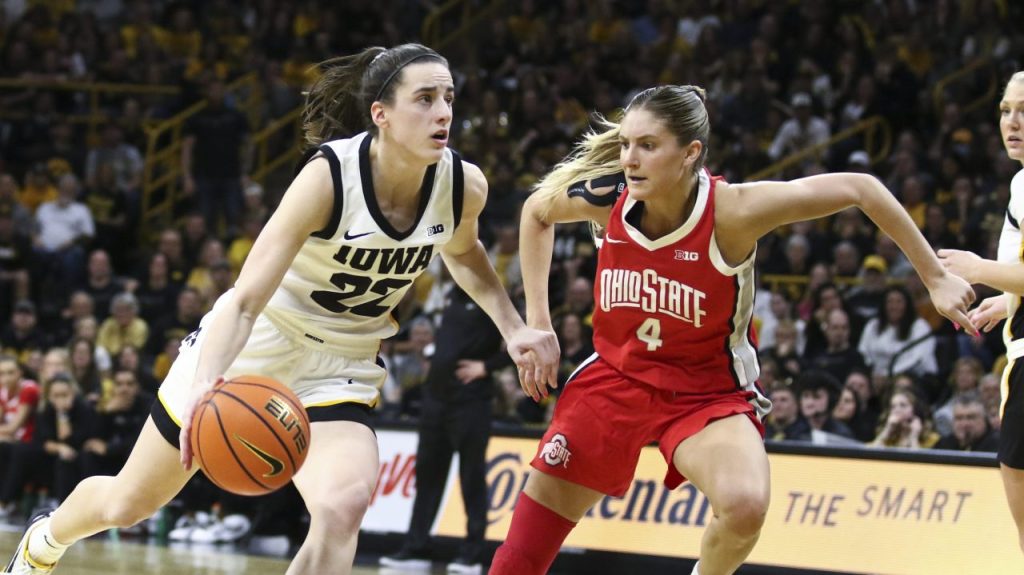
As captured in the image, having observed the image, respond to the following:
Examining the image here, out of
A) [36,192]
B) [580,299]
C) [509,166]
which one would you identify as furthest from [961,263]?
[36,192]

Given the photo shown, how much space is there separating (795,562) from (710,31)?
285 inches

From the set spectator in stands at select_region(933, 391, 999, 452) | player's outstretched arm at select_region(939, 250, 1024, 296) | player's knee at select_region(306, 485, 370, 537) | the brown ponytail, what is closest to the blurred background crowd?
spectator in stands at select_region(933, 391, 999, 452)

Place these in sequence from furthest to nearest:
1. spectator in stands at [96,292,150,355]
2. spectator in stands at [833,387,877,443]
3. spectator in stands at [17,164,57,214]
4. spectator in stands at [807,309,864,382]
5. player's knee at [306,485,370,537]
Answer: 1. spectator in stands at [17,164,57,214]
2. spectator in stands at [96,292,150,355]
3. spectator in stands at [807,309,864,382]
4. spectator in stands at [833,387,877,443]
5. player's knee at [306,485,370,537]

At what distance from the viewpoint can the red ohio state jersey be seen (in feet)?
15.1

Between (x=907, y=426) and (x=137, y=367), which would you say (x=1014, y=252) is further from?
(x=137, y=367)

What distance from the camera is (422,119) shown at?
441 cm

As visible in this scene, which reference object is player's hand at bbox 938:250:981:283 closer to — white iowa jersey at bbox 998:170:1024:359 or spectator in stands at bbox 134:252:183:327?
white iowa jersey at bbox 998:170:1024:359

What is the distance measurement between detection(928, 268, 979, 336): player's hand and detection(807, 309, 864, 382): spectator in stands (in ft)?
Answer: 17.2

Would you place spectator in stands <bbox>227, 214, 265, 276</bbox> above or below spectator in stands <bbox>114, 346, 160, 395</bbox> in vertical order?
above

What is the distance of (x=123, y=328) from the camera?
11836 millimetres

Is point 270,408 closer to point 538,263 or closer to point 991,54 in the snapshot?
point 538,263

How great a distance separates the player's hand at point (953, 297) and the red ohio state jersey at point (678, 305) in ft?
1.93

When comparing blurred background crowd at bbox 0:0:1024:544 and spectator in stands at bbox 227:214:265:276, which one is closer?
blurred background crowd at bbox 0:0:1024:544

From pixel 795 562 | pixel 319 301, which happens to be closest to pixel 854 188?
pixel 319 301
